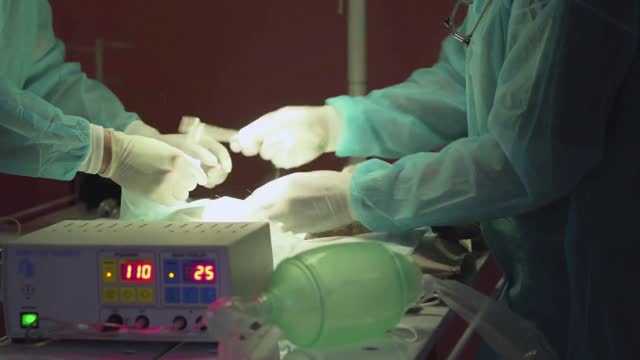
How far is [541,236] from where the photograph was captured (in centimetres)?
176

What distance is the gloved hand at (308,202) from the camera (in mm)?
1831

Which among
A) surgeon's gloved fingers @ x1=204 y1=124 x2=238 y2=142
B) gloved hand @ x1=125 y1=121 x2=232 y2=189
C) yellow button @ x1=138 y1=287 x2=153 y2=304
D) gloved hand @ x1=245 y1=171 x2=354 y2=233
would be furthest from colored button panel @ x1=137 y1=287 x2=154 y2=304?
surgeon's gloved fingers @ x1=204 y1=124 x2=238 y2=142

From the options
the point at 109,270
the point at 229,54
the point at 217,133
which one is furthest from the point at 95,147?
the point at 229,54

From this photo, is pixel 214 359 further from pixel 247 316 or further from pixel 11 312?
pixel 11 312

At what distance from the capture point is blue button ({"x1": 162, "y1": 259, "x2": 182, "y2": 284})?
1.36 meters

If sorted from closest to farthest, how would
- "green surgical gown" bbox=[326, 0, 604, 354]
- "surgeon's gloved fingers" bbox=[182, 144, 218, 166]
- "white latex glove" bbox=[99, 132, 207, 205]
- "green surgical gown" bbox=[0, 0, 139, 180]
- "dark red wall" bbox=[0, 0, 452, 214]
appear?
"green surgical gown" bbox=[326, 0, 604, 354], "green surgical gown" bbox=[0, 0, 139, 180], "white latex glove" bbox=[99, 132, 207, 205], "surgeon's gloved fingers" bbox=[182, 144, 218, 166], "dark red wall" bbox=[0, 0, 452, 214]

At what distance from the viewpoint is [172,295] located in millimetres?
1366

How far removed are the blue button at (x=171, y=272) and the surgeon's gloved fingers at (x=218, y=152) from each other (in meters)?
0.79

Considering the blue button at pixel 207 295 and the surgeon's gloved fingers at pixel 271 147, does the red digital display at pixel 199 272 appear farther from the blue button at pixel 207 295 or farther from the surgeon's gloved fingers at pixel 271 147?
the surgeon's gloved fingers at pixel 271 147

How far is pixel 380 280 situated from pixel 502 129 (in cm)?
41

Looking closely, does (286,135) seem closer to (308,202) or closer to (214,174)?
(214,174)

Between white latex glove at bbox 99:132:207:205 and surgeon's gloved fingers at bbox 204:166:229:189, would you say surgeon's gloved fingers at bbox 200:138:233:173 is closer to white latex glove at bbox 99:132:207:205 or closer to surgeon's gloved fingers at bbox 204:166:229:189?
surgeon's gloved fingers at bbox 204:166:229:189

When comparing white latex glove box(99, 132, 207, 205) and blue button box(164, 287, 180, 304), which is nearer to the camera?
blue button box(164, 287, 180, 304)

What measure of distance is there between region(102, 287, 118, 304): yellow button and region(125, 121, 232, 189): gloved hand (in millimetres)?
727
